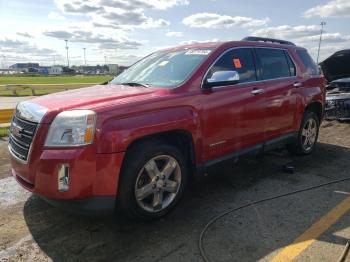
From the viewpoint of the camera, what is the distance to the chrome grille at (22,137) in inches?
142

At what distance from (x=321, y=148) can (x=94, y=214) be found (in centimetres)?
516

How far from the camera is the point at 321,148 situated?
7.27 metres

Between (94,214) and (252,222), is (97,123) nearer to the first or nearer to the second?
(94,214)

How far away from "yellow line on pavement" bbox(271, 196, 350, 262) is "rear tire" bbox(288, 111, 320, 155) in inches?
79.7

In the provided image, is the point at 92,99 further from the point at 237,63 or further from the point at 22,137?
the point at 237,63

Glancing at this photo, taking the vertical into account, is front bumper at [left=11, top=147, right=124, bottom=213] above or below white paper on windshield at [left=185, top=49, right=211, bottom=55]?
below

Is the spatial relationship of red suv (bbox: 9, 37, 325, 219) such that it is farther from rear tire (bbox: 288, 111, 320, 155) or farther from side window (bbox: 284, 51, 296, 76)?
rear tire (bbox: 288, 111, 320, 155)

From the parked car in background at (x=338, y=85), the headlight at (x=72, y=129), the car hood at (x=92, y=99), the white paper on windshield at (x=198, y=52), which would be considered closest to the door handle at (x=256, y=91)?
the white paper on windshield at (x=198, y=52)

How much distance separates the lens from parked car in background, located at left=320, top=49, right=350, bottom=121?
9867 mm

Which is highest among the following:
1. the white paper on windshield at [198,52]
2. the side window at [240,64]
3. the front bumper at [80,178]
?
the white paper on windshield at [198,52]

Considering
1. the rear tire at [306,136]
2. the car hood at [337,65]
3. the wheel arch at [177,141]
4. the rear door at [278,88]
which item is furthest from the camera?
the car hood at [337,65]

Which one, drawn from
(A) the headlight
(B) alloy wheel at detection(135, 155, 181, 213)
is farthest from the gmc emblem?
(B) alloy wheel at detection(135, 155, 181, 213)

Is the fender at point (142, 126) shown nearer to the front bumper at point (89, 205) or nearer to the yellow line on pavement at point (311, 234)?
the front bumper at point (89, 205)

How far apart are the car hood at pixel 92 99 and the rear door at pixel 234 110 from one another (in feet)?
2.28
